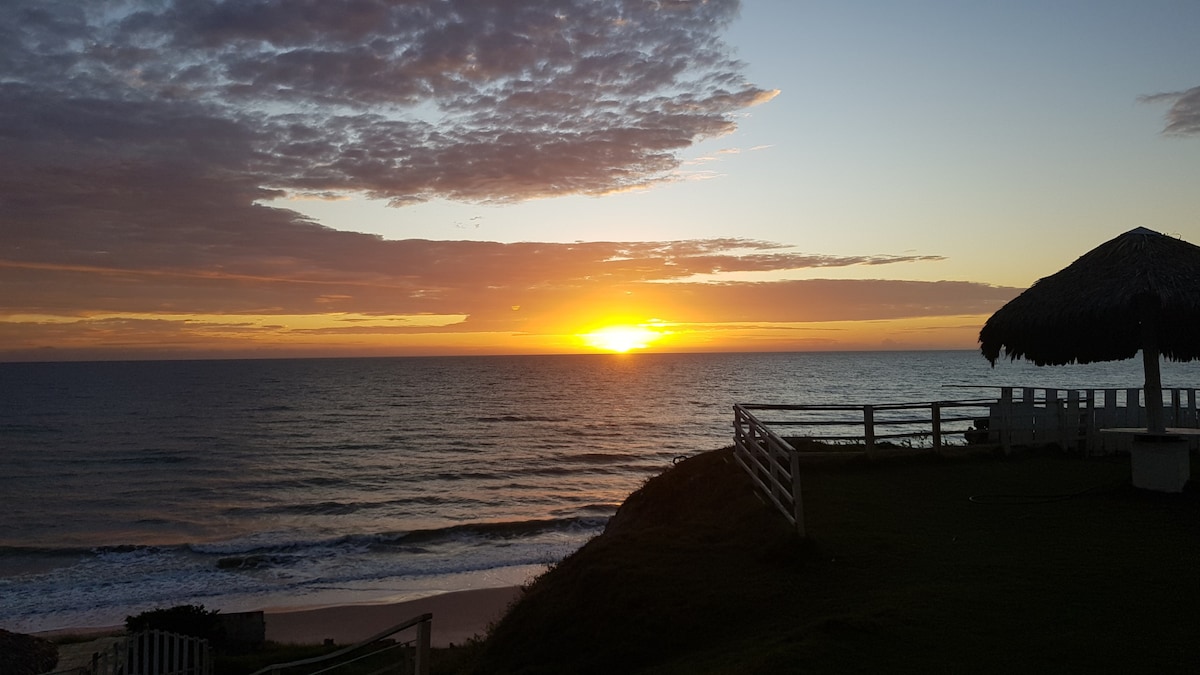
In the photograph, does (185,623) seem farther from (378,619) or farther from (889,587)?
(889,587)

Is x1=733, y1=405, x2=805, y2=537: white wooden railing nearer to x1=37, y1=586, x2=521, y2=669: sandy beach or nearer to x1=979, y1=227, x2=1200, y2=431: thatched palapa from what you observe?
x1=979, y1=227, x2=1200, y2=431: thatched palapa

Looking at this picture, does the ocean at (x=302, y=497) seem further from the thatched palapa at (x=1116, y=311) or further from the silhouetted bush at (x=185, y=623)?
the thatched palapa at (x=1116, y=311)

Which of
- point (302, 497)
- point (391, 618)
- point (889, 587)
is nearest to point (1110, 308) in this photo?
point (889, 587)

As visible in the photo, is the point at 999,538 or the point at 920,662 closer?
the point at 920,662

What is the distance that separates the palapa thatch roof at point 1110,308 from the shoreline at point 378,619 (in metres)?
11.3

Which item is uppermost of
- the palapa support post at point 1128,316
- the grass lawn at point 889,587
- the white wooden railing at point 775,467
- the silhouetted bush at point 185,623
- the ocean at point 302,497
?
the palapa support post at point 1128,316

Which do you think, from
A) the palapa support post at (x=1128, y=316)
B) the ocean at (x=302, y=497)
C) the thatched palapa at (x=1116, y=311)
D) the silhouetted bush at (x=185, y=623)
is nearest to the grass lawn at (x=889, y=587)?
the palapa support post at (x=1128, y=316)

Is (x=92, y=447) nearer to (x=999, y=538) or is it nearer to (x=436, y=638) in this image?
(x=436, y=638)

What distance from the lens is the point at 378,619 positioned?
18594 millimetres

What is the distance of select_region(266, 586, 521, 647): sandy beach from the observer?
678 inches

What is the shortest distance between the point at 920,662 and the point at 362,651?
40.0 ft

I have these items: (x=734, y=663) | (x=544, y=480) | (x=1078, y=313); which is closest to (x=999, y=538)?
(x=1078, y=313)

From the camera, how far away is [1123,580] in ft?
24.5

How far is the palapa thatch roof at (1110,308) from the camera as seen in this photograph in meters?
11.0
